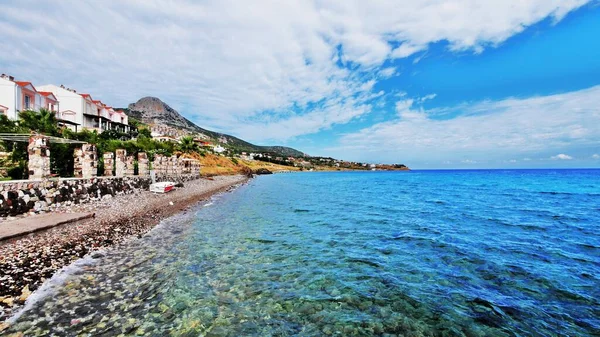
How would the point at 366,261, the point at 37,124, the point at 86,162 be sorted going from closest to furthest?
the point at 366,261
the point at 86,162
the point at 37,124

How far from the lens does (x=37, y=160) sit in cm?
1677

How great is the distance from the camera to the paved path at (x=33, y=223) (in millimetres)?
10734

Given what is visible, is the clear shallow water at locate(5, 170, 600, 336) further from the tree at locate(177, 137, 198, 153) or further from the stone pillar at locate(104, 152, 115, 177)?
the tree at locate(177, 137, 198, 153)

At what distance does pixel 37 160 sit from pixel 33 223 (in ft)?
22.5

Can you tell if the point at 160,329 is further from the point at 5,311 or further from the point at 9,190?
the point at 9,190

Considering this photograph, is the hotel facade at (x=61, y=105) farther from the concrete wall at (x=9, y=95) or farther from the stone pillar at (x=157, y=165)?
the stone pillar at (x=157, y=165)

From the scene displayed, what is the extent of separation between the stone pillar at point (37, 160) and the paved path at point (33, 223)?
4.08m

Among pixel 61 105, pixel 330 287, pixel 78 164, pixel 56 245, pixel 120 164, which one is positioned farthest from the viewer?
pixel 61 105

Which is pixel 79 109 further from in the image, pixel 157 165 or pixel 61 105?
pixel 157 165

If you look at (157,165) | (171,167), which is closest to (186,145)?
(171,167)

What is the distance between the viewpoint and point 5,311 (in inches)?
234

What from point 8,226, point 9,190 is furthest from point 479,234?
point 9,190

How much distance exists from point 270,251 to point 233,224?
6297 mm

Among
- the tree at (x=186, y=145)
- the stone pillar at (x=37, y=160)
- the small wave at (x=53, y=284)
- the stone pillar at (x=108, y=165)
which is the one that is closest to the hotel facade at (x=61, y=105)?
the tree at (x=186, y=145)
